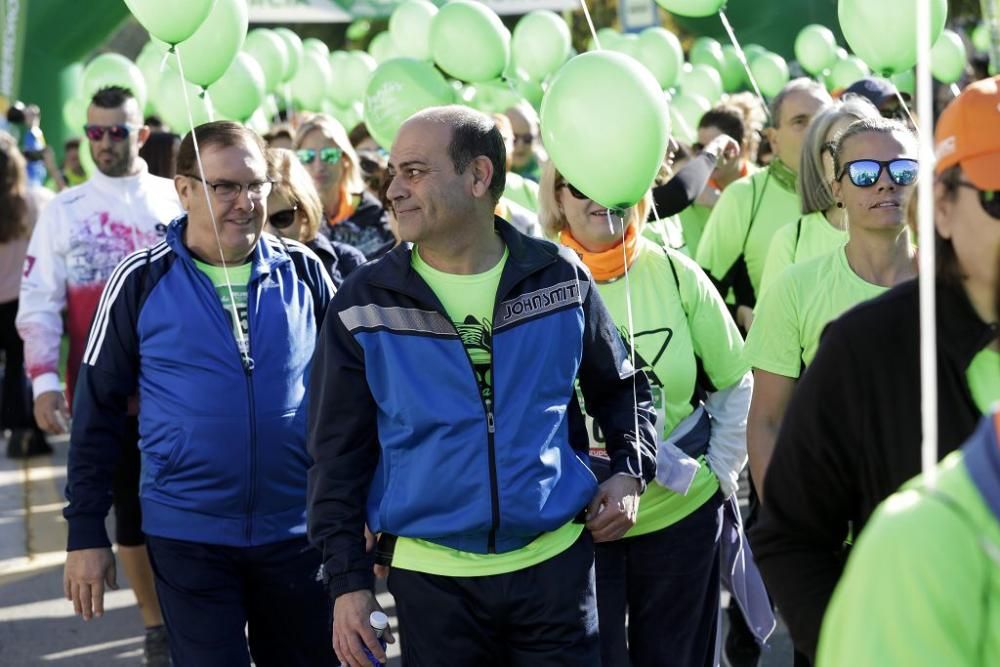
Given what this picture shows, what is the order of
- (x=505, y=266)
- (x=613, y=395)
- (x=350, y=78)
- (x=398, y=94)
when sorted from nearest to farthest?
(x=505, y=266), (x=613, y=395), (x=398, y=94), (x=350, y=78)

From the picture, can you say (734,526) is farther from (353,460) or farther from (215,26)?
(215,26)

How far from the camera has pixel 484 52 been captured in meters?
7.54

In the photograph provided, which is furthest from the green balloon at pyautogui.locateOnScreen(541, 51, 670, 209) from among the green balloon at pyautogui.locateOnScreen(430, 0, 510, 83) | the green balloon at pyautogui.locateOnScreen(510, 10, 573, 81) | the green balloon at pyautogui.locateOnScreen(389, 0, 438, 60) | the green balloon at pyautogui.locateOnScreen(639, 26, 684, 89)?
the green balloon at pyautogui.locateOnScreen(639, 26, 684, 89)

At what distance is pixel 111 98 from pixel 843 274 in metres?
3.63

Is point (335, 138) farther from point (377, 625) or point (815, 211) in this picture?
point (377, 625)

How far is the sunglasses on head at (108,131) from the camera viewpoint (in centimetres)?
592

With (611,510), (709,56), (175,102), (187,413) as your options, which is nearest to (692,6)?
(187,413)

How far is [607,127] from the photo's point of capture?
3.76m

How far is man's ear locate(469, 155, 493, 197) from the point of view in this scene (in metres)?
3.35

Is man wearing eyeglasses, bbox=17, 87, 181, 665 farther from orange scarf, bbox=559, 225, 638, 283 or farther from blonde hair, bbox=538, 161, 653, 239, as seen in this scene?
orange scarf, bbox=559, 225, 638, 283

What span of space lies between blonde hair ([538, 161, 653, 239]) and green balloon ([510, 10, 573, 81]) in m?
A: 6.12

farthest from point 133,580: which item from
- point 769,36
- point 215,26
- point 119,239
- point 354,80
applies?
point 769,36

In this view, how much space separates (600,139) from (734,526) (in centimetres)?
127

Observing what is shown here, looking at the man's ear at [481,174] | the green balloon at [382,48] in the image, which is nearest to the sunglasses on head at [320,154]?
the man's ear at [481,174]
